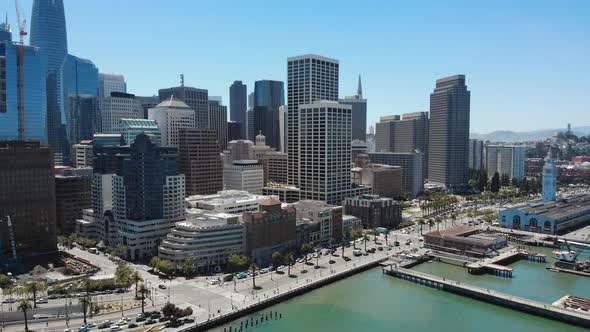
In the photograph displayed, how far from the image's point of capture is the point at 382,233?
125250 mm

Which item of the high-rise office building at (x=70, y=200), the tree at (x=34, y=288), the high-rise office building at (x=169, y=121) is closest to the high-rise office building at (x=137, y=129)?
the high-rise office building at (x=169, y=121)

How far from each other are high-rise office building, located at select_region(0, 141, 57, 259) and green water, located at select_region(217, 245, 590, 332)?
51334 millimetres

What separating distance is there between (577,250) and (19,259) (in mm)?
116281

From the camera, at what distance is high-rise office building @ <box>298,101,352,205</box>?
14062cm

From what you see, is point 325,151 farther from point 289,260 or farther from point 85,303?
point 85,303

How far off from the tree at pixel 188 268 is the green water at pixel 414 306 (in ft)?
61.5

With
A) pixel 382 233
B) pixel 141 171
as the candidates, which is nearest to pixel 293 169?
pixel 382 233

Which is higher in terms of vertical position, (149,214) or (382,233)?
(149,214)

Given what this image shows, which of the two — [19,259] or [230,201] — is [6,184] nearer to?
[19,259]

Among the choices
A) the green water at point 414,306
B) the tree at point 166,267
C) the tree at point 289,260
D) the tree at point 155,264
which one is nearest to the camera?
the green water at point 414,306

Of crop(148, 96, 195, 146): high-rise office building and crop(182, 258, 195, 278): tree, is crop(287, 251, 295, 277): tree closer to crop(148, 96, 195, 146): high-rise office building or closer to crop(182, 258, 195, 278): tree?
crop(182, 258, 195, 278): tree

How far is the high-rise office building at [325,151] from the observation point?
461 ft

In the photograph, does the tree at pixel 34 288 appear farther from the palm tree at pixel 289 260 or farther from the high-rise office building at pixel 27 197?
the palm tree at pixel 289 260

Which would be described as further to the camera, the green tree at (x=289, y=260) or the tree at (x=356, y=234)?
the tree at (x=356, y=234)
